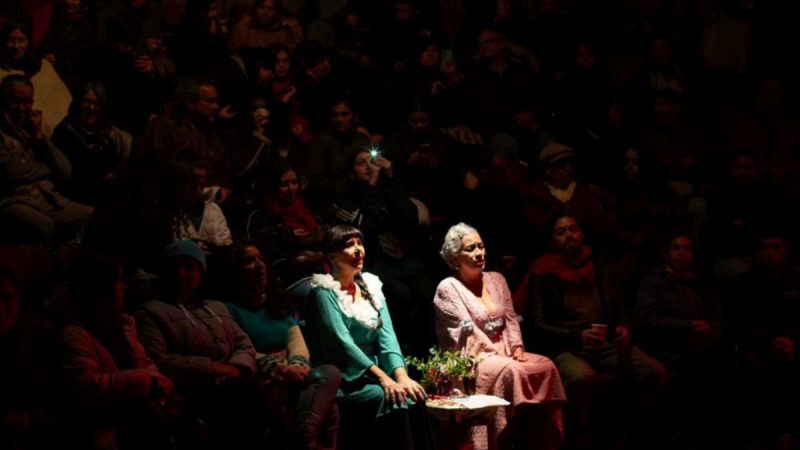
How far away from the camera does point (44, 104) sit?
7.38 m

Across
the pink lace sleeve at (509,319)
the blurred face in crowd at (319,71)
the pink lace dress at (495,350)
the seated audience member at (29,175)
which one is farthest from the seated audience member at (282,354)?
the blurred face in crowd at (319,71)

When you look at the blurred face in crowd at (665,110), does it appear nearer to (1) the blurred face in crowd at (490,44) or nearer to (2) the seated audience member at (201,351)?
(1) the blurred face in crowd at (490,44)

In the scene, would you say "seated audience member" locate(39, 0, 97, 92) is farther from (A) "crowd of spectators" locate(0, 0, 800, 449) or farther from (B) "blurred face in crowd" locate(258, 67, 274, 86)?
(B) "blurred face in crowd" locate(258, 67, 274, 86)

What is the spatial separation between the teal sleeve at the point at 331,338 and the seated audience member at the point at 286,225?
87 centimetres

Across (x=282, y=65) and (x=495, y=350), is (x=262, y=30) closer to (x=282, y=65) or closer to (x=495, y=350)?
(x=282, y=65)

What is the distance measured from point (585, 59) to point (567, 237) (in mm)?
2871

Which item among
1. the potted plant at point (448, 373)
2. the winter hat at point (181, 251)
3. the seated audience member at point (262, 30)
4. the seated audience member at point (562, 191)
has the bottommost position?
the potted plant at point (448, 373)

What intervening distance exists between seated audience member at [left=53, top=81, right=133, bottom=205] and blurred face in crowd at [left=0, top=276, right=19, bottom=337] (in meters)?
1.46

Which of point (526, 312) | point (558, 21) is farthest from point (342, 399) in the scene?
point (558, 21)

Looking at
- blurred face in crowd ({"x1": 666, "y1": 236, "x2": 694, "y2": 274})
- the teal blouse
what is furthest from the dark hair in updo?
blurred face in crowd ({"x1": 666, "y1": 236, "x2": 694, "y2": 274})

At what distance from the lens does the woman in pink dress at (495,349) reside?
648cm

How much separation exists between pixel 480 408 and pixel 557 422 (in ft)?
2.48

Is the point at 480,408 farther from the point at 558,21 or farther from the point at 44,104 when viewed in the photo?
the point at 558,21

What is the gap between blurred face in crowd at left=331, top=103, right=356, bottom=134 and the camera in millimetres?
8398
